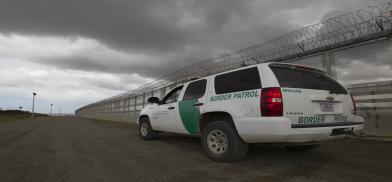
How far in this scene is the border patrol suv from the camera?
361 cm

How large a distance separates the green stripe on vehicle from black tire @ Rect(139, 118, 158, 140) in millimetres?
1966

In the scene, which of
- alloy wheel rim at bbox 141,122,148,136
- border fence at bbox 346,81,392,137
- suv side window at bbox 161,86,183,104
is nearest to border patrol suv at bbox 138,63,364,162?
suv side window at bbox 161,86,183,104

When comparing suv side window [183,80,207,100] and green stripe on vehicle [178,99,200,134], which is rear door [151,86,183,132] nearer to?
green stripe on vehicle [178,99,200,134]

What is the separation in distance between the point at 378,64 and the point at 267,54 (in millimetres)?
3526

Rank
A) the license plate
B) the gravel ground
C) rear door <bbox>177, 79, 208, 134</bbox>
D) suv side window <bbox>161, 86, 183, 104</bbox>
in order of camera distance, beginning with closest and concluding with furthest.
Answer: the gravel ground < the license plate < rear door <bbox>177, 79, 208, 134</bbox> < suv side window <bbox>161, 86, 183, 104</bbox>

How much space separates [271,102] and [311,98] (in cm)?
70

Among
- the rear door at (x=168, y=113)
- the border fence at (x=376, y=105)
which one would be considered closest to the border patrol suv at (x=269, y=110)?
the rear door at (x=168, y=113)

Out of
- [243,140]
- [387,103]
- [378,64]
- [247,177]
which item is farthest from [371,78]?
[247,177]

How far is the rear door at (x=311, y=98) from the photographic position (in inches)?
143

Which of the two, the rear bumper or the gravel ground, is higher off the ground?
the rear bumper

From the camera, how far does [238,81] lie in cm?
432

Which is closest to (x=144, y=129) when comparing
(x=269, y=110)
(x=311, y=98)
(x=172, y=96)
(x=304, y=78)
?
(x=172, y=96)

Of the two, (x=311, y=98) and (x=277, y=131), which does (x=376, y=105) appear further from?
(x=277, y=131)

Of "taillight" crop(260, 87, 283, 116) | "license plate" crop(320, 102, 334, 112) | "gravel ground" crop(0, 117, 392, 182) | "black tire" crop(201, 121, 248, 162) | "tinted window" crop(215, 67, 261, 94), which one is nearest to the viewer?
"gravel ground" crop(0, 117, 392, 182)
